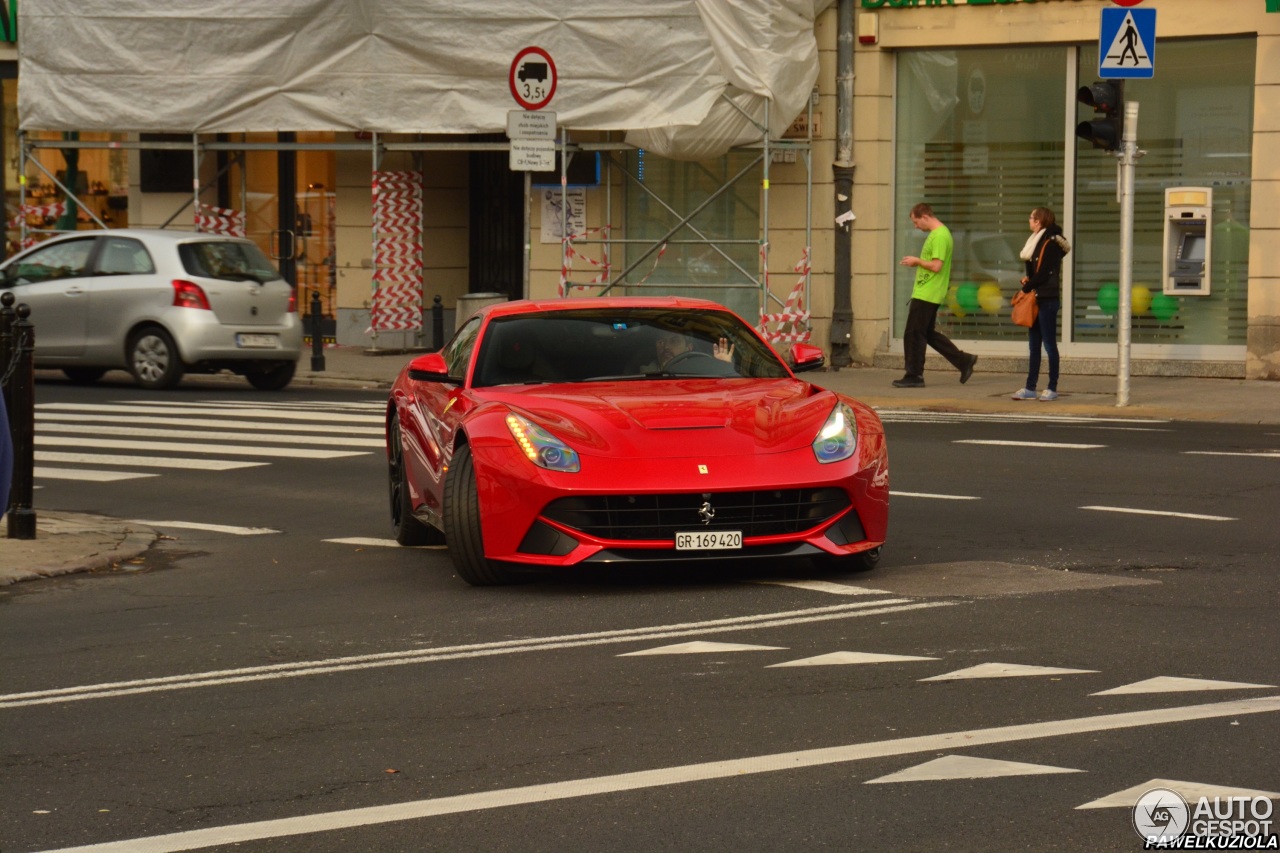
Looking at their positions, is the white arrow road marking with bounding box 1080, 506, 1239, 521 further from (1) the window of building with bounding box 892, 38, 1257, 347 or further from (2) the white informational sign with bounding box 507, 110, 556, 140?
(1) the window of building with bounding box 892, 38, 1257, 347

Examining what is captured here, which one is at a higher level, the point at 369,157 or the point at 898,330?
the point at 369,157

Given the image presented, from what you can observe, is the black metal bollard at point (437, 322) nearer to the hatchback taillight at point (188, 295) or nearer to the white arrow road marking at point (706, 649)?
the hatchback taillight at point (188, 295)

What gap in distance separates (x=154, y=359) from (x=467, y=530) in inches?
507

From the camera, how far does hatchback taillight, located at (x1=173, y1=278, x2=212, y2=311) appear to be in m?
21.0

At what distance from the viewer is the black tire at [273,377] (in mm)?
22000

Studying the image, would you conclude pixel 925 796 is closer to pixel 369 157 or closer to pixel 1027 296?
pixel 1027 296

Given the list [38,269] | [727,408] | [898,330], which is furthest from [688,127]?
[727,408]

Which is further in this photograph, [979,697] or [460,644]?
[460,644]

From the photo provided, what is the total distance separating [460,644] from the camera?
26.5ft

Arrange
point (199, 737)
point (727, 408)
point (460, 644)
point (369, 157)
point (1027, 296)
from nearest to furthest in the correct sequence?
point (199, 737) < point (460, 644) < point (727, 408) < point (1027, 296) < point (369, 157)

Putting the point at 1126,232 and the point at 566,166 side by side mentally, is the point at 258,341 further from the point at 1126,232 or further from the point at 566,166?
the point at 1126,232

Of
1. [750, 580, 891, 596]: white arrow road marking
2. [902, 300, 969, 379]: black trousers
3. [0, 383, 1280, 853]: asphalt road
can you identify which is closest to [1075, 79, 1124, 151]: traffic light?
[902, 300, 969, 379]: black trousers

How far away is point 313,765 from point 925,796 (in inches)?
71.2

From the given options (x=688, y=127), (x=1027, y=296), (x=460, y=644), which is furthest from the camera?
(x=688, y=127)
